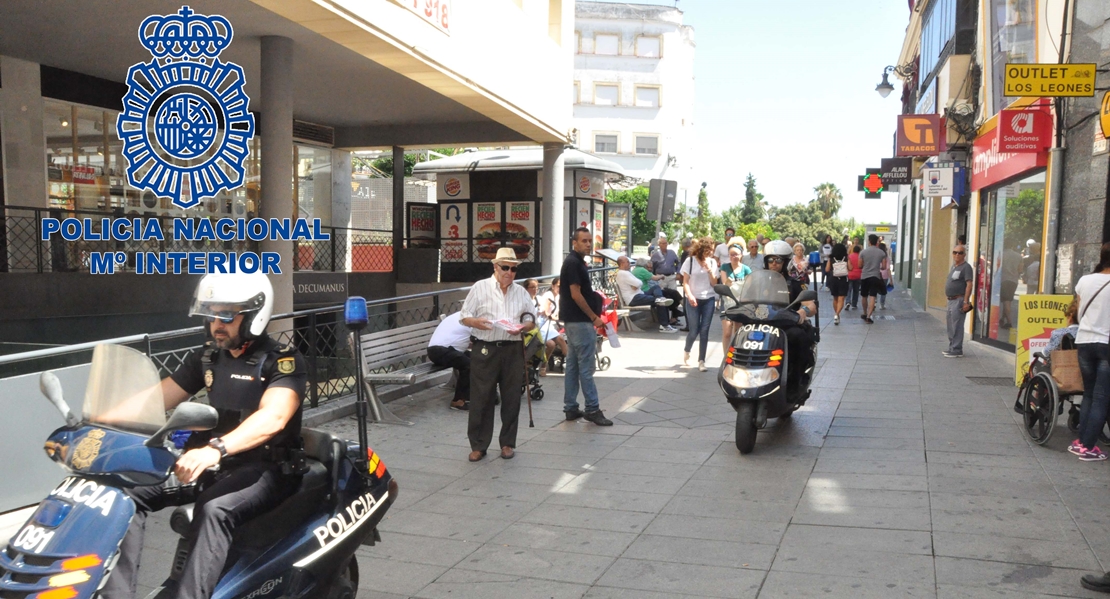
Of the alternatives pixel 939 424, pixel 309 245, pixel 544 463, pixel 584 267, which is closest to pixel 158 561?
pixel 544 463

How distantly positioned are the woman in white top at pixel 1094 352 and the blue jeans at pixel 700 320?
5514 mm

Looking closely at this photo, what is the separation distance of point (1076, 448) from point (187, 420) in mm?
6896

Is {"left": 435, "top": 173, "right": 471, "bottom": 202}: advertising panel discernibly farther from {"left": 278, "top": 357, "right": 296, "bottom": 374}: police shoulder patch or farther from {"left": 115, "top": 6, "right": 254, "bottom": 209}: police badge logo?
{"left": 278, "top": 357, "right": 296, "bottom": 374}: police shoulder patch

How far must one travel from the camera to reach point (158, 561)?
15.9 ft

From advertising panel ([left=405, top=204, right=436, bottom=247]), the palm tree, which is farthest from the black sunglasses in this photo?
the palm tree

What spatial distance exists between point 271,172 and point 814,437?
25.1 feet

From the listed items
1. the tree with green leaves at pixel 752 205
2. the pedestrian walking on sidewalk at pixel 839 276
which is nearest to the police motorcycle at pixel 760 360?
the pedestrian walking on sidewalk at pixel 839 276

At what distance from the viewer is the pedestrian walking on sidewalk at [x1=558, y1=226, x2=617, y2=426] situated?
827cm

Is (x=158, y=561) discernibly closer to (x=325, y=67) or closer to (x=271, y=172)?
(x=271, y=172)

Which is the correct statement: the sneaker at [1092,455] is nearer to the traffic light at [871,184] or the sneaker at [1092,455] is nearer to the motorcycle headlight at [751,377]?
the motorcycle headlight at [751,377]

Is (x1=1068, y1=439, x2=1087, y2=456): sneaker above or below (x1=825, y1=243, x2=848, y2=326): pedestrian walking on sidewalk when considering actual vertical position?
below

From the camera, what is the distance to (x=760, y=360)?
7.41 metres

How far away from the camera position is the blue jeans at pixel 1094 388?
22.4 feet

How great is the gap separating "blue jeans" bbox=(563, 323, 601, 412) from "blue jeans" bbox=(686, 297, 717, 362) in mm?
3777
